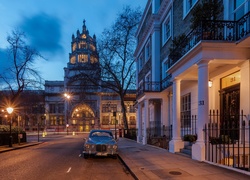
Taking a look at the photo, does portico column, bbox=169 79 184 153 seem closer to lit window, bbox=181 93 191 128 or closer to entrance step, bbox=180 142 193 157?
entrance step, bbox=180 142 193 157

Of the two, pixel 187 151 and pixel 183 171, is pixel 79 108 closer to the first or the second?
pixel 187 151

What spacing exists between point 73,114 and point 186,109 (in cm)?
7860

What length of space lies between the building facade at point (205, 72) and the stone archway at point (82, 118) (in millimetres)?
71382

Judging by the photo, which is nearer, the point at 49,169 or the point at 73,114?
the point at 49,169

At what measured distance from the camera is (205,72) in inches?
443

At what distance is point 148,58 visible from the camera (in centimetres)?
2709

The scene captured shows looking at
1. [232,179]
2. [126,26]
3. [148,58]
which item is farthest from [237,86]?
[126,26]

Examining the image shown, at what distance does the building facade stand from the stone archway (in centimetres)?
7138

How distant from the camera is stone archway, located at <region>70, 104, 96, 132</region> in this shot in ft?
306

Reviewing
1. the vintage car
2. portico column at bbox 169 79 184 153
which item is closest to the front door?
portico column at bbox 169 79 184 153

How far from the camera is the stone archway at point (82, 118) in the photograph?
3674 inches

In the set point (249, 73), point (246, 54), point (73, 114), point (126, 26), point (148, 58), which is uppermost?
point (126, 26)

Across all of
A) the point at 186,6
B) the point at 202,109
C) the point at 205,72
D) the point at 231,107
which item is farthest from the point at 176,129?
the point at 186,6

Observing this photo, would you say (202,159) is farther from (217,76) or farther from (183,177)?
(217,76)
